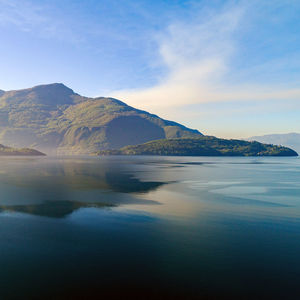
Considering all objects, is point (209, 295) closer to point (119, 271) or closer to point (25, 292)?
point (119, 271)

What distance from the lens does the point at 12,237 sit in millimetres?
26594

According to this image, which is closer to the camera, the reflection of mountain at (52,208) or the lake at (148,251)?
the lake at (148,251)

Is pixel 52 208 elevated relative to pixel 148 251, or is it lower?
lower

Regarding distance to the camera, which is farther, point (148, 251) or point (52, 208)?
point (52, 208)

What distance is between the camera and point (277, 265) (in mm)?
20953

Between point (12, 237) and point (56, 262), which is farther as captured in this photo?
point (12, 237)

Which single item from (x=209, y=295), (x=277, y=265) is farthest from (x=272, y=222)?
(x=209, y=295)

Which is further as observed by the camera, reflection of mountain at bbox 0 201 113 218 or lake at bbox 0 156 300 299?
reflection of mountain at bbox 0 201 113 218

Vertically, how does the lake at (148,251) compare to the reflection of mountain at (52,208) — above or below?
Answer: above

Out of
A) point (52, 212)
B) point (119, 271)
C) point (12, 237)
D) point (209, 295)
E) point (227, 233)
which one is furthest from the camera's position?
point (52, 212)

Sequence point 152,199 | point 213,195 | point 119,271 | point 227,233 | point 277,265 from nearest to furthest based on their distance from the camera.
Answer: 1. point 119,271
2. point 277,265
3. point 227,233
4. point 152,199
5. point 213,195

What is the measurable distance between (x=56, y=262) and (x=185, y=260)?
33.4 feet

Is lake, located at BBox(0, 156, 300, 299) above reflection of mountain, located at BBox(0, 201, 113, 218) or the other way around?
above

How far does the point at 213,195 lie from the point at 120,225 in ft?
94.5
